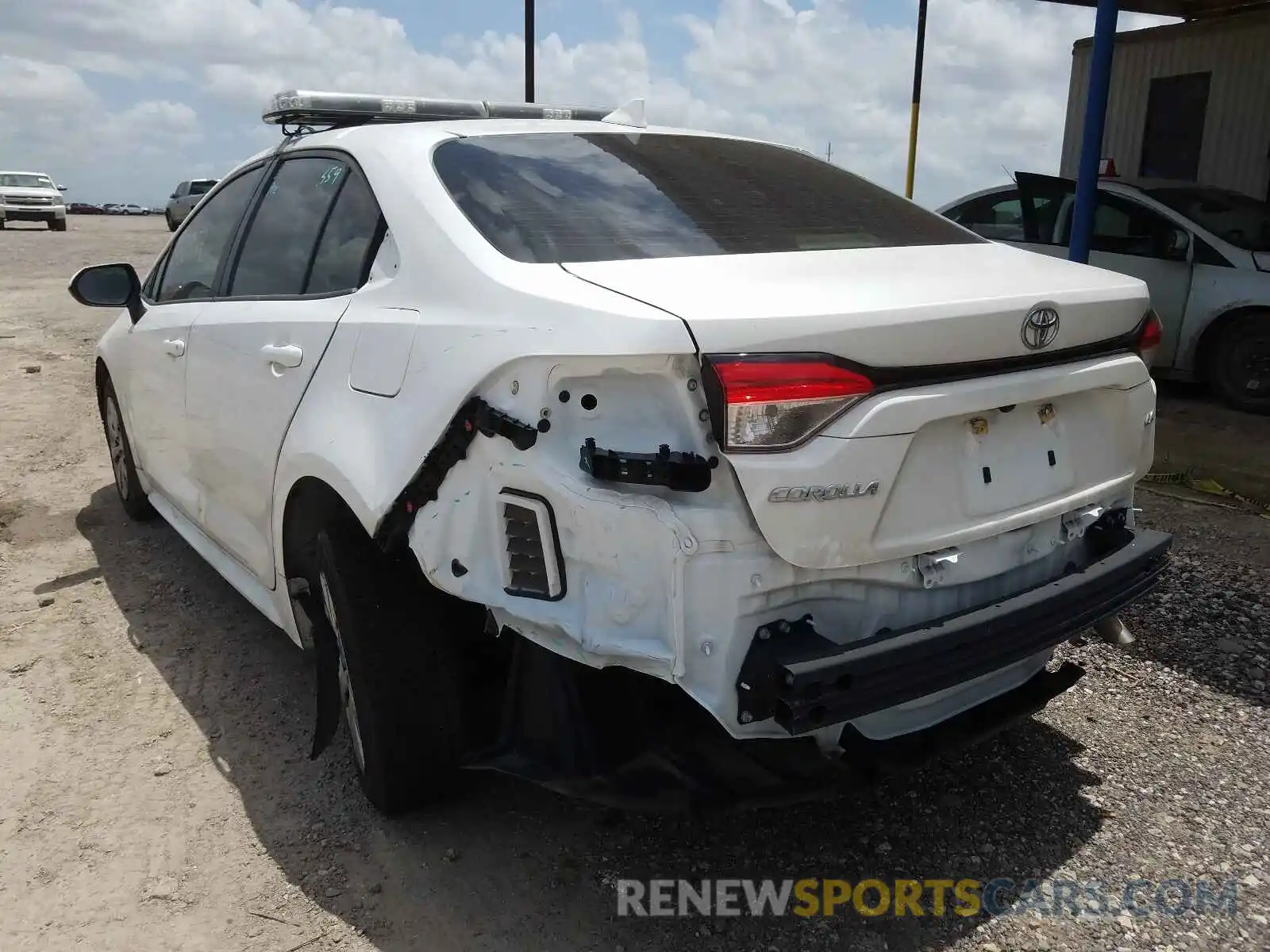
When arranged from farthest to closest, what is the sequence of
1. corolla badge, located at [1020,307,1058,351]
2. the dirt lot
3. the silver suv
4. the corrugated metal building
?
the silver suv → the corrugated metal building → the dirt lot → corolla badge, located at [1020,307,1058,351]

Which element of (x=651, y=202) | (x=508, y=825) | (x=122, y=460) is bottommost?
(x=508, y=825)

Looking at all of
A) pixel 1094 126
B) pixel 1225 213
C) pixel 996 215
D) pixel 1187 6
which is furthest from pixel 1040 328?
pixel 1187 6

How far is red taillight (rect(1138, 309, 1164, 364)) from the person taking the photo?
2561 mm

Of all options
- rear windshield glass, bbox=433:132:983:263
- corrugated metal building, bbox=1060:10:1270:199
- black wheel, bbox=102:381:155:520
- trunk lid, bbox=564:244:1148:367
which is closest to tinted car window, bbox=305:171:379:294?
rear windshield glass, bbox=433:132:983:263

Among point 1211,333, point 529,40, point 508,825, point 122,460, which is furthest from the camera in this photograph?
point 529,40

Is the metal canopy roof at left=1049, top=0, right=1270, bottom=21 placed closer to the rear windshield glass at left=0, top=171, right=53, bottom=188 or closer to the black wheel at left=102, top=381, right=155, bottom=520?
the black wheel at left=102, top=381, right=155, bottom=520

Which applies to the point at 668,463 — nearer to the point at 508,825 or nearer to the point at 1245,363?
the point at 508,825

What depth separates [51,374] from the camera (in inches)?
336

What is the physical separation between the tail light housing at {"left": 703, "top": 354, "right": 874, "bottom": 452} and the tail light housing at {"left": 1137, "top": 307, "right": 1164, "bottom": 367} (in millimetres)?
1081

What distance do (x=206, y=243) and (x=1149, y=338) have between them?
320cm

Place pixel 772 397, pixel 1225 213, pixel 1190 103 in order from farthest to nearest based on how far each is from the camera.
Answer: pixel 1190 103
pixel 1225 213
pixel 772 397

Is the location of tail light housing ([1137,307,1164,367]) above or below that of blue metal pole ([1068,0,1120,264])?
below

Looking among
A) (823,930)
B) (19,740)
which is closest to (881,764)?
(823,930)

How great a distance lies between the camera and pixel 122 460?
16.0 feet
